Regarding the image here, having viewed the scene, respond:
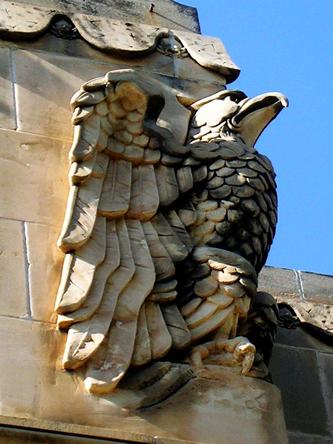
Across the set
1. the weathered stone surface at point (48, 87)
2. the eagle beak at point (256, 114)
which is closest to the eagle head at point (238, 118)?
the eagle beak at point (256, 114)

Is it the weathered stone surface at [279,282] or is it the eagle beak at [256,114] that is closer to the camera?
the eagle beak at [256,114]

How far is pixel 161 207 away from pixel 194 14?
6.67ft

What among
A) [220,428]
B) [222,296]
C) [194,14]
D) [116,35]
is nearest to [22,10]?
[116,35]

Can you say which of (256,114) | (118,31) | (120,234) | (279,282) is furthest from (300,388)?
(118,31)

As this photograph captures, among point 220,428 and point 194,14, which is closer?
point 220,428

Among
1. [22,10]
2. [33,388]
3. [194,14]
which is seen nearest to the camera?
[33,388]

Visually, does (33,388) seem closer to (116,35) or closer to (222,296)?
(222,296)

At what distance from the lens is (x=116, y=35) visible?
9.15 meters

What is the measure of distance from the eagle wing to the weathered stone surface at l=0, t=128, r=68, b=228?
146 millimetres

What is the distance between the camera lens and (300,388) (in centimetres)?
934

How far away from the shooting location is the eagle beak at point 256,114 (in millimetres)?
8672

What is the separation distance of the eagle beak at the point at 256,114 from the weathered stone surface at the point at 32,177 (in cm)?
90

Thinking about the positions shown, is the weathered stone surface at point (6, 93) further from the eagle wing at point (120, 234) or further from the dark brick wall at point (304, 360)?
the dark brick wall at point (304, 360)

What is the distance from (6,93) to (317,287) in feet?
8.98
